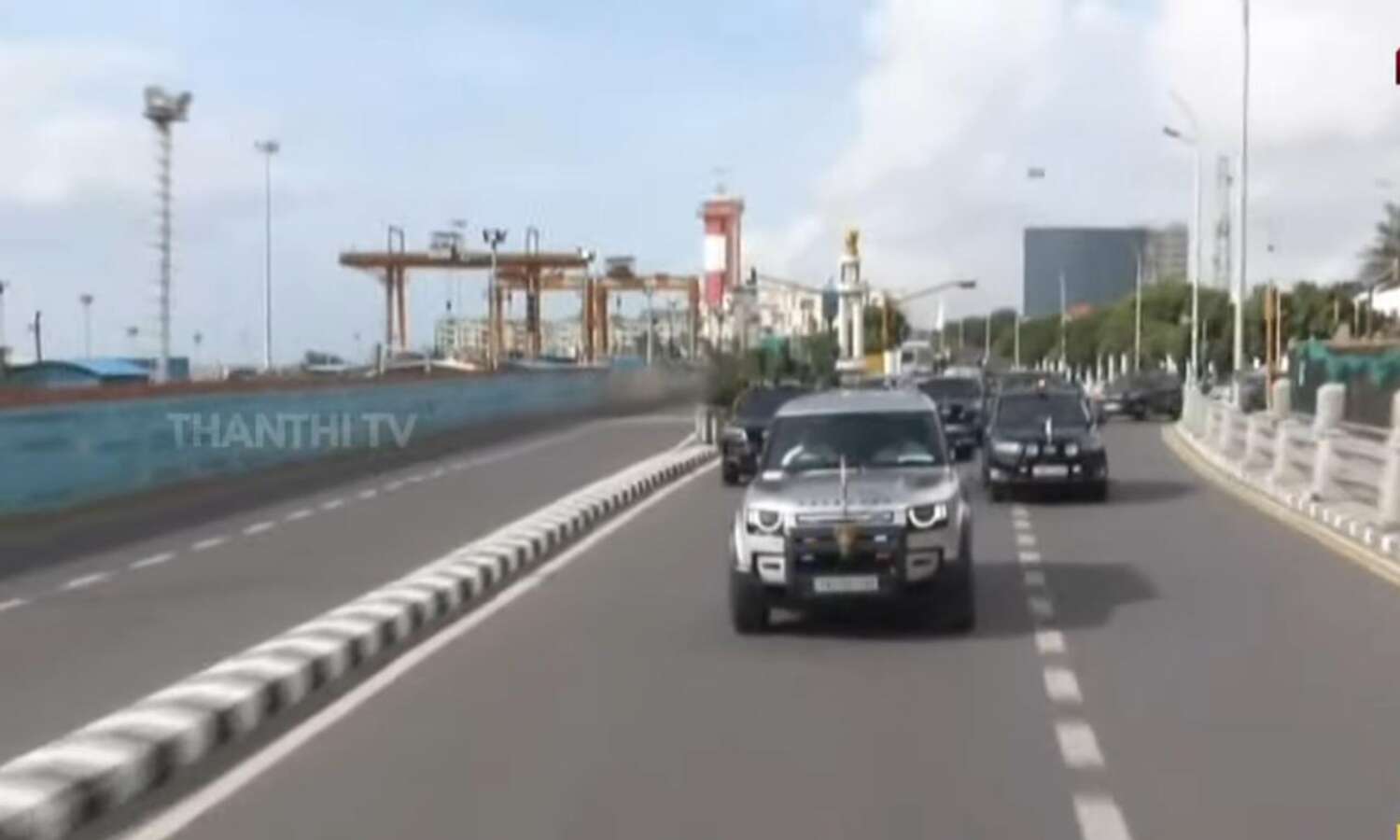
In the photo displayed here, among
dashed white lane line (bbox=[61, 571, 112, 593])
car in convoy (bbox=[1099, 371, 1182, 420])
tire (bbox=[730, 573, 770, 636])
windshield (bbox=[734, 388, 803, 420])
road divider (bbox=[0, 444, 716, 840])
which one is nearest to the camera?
road divider (bbox=[0, 444, 716, 840])

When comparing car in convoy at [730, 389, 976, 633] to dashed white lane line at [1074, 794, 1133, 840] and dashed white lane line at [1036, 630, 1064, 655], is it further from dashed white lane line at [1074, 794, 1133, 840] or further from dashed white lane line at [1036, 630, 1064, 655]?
dashed white lane line at [1074, 794, 1133, 840]

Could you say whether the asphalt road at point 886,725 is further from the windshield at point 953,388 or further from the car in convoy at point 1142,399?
the car in convoy at point 1142,399

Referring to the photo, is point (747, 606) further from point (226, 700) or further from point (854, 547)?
point (226, 700)

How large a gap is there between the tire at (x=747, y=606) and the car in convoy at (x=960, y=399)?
20.8 meters

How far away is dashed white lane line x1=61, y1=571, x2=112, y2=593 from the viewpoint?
833 inches

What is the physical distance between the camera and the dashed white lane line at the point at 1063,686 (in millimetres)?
12938

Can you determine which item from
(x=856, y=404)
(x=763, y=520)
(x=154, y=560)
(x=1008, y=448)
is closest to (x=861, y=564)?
(x=763, y=520)

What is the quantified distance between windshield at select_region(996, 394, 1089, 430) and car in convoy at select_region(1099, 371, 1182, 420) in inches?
1380

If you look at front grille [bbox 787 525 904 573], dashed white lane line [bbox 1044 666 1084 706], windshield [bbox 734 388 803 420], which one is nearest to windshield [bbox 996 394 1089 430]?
windshield [bbox 734 388 803 420]

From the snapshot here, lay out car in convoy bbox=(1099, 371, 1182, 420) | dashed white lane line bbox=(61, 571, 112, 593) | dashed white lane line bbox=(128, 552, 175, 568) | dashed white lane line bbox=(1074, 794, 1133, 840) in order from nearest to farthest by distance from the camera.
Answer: dashed white lane line bbox=(1074, 794, 1133, 840)
dashed white lane line bbox=(61, 571, 112, 593)
dashed white lane line bbox=(128, 552, 175, 568)
car in convoy bbox=(1099, 371, 1182, 420)

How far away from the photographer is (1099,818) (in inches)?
368

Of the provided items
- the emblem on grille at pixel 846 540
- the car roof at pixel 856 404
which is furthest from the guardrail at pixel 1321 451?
the emblem on grille at pixel 846 540

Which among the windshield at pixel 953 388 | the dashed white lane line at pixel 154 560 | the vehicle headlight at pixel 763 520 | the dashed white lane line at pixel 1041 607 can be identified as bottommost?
the dashed white lane line at pixel 154 560

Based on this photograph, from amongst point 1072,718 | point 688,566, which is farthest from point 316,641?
point 688,566
